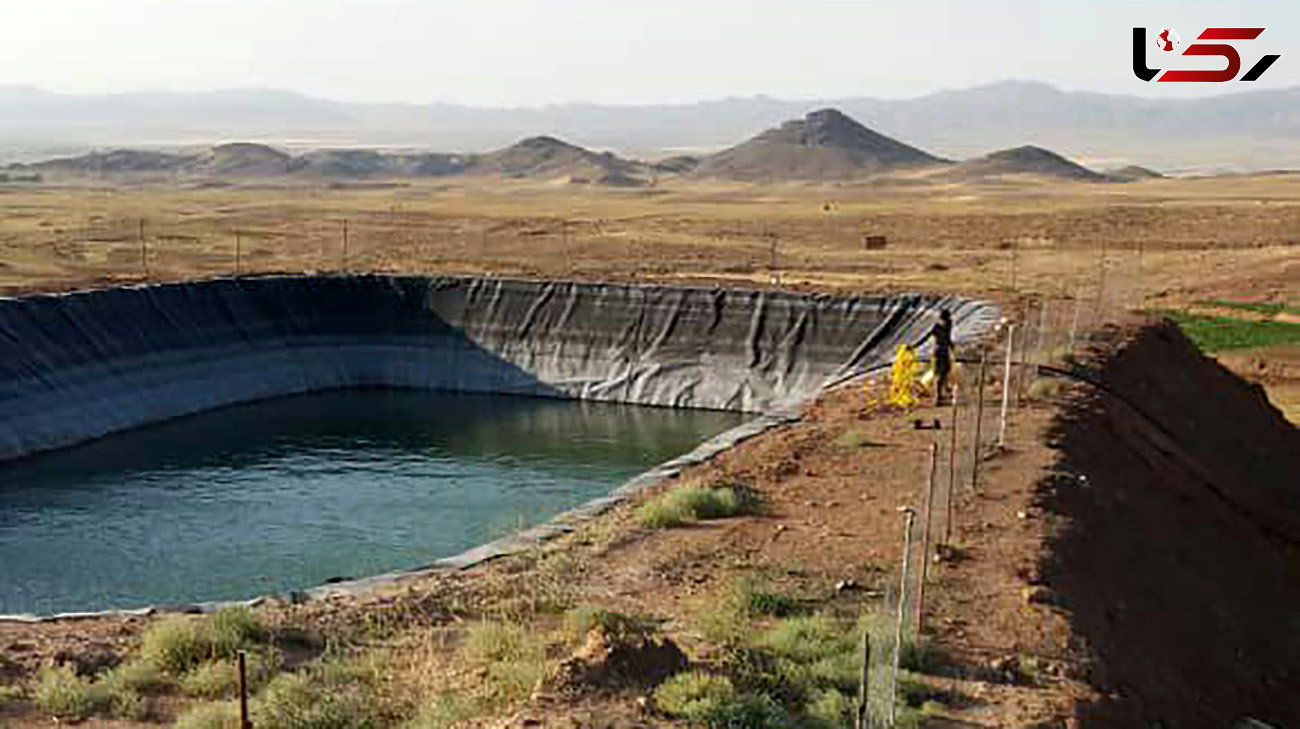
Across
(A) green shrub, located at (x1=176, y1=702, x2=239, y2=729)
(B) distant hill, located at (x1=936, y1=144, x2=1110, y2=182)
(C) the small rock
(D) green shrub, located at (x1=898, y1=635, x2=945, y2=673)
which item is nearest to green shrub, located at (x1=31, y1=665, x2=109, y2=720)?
(A) green shrub, located at (x1=176, y1=702, x2=239, y2=729)

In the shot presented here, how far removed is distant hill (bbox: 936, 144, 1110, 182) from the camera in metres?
119

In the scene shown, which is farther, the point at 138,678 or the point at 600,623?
the point at 600,623

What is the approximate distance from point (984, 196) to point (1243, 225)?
30.9 metres

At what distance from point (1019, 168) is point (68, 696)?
12528cm

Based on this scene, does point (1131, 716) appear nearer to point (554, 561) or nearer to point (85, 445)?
point (554, 561)

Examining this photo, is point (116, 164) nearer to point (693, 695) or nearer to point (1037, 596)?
point (1037, 596)

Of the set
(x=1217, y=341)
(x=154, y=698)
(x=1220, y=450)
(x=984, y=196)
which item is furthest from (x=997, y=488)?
(x=984, y=196)

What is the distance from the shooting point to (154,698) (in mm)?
10297

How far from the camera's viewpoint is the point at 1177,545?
15.7 m

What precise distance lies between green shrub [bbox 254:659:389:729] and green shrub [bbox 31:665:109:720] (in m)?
1.32

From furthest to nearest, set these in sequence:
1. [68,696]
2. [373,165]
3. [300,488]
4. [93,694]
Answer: [373,165], [300,488], [93,694], [68,696]

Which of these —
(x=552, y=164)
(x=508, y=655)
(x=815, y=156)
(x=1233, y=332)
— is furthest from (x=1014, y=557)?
(x=552, y=164)

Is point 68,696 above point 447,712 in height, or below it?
below

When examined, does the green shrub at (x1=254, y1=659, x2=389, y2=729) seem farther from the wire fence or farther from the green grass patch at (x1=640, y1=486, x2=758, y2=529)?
the green grass patch at (x1=640, y1=486, x2=758, y2=529)
